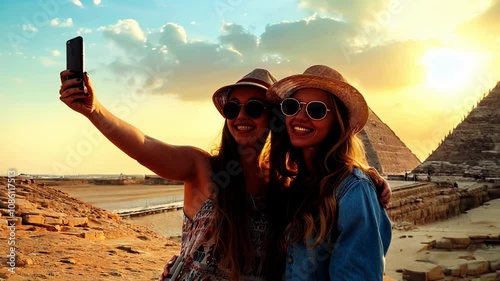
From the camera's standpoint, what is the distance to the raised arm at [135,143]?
205 centimetres

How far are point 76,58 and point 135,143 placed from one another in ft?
1.46

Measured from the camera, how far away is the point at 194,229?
88.2 inches

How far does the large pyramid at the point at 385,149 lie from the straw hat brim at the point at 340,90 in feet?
209

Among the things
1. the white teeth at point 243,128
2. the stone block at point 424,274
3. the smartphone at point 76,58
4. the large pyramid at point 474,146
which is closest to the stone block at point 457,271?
the stone block at point 424,274

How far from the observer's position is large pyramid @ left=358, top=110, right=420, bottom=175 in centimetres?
6719

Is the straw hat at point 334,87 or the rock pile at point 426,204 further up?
the straw hat at point 334,87

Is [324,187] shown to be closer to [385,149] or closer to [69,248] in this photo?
[69,248]

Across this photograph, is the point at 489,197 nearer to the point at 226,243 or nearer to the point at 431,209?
the point at 431,209

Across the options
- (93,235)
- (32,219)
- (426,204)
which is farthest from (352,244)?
(426,204)

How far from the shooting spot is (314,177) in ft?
6.68

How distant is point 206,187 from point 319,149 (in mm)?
566

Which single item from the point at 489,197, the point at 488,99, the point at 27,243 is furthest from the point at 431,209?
the point at 488,99

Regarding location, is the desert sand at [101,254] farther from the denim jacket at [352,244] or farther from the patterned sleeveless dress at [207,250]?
the denim jacket at [352,244]

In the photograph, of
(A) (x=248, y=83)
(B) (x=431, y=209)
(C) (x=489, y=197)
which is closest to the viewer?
(A) (x=248, y=83)
